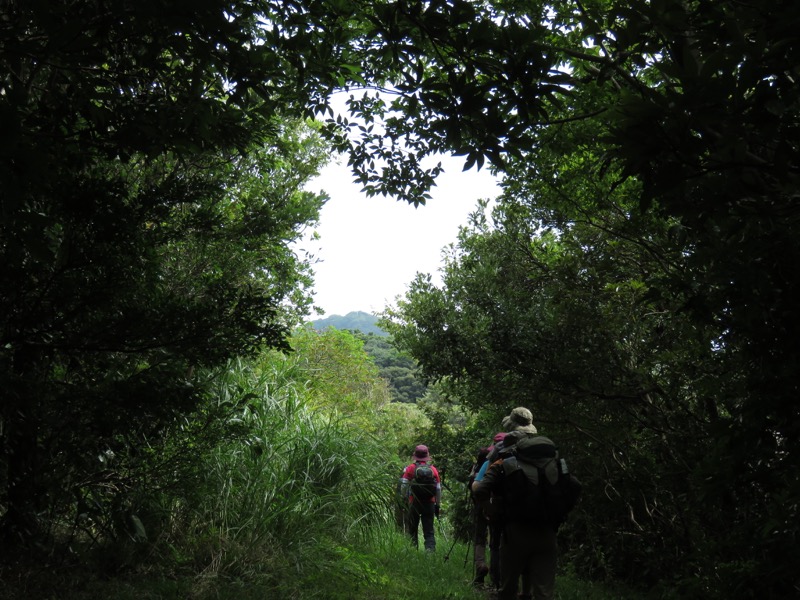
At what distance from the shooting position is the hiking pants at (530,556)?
4816 mm

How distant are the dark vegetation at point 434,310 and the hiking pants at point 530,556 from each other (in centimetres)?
104

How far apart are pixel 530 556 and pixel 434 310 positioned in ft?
16.8

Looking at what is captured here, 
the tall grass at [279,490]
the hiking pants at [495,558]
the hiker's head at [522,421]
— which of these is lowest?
the hiking pants at [495,558]

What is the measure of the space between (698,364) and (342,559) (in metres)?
3.73

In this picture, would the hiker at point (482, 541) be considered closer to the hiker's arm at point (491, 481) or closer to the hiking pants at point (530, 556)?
the hiker's arm at point (491, 481)

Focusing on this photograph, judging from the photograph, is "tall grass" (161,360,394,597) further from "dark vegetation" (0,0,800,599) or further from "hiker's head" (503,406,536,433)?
"hiker's head" (503,406,536,433)

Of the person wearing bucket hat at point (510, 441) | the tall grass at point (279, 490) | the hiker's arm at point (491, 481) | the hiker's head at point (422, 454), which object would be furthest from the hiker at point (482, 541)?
the hiker's head at point (422, 454)

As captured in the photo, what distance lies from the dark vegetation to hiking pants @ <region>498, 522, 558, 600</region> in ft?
3.41

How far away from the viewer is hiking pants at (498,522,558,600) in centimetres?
482

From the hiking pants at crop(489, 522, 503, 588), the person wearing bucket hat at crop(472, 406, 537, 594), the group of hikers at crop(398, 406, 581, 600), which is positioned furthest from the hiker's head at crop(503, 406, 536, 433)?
the hiking pants at crop(489, 522, 503, 588)

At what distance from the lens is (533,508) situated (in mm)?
4660

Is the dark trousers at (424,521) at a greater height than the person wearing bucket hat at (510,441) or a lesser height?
lesser

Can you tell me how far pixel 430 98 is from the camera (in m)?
3.00

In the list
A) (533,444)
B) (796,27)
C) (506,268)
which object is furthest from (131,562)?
(506,268)
